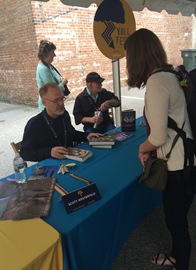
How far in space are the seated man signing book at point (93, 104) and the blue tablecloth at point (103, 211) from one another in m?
0.94

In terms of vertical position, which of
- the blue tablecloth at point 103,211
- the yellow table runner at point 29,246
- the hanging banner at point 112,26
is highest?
the hanging banner at point 112,26

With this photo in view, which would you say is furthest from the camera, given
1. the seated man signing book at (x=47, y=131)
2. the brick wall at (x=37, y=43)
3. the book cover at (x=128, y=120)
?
the brick wall at (x=37, y=43)

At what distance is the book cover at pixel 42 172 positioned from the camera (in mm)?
1624

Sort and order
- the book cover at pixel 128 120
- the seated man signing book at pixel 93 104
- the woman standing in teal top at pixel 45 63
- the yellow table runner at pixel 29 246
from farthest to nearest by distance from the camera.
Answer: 1. the woman standing in teal top at pixel 45 63
2. the seated man signing book at pixel 93 104
3. the book cover at pixel 128 120
4. the yellow table runner at pixel 29 246

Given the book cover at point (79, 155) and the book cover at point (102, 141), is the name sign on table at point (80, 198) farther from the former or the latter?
the book cover at point (102, 141)

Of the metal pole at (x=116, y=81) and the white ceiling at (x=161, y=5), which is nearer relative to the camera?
the white ceiling at (x=161, y=5)

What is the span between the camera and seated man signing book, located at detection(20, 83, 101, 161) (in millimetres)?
1960

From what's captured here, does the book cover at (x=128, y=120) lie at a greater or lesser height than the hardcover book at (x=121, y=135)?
greater

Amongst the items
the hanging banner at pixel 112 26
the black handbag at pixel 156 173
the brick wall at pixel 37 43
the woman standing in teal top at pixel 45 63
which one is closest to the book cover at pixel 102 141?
the black handbag at pixel 156 173

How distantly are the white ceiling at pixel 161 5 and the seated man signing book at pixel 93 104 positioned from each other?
37.1 inches

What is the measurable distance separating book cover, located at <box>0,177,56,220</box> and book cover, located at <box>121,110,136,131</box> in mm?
1162

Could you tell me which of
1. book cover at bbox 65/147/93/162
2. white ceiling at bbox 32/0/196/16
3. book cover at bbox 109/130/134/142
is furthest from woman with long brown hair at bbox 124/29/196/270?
white ceiling at bbox 32/0/196/16

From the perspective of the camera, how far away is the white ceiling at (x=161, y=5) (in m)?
2.97

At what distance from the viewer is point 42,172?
1684 mm
